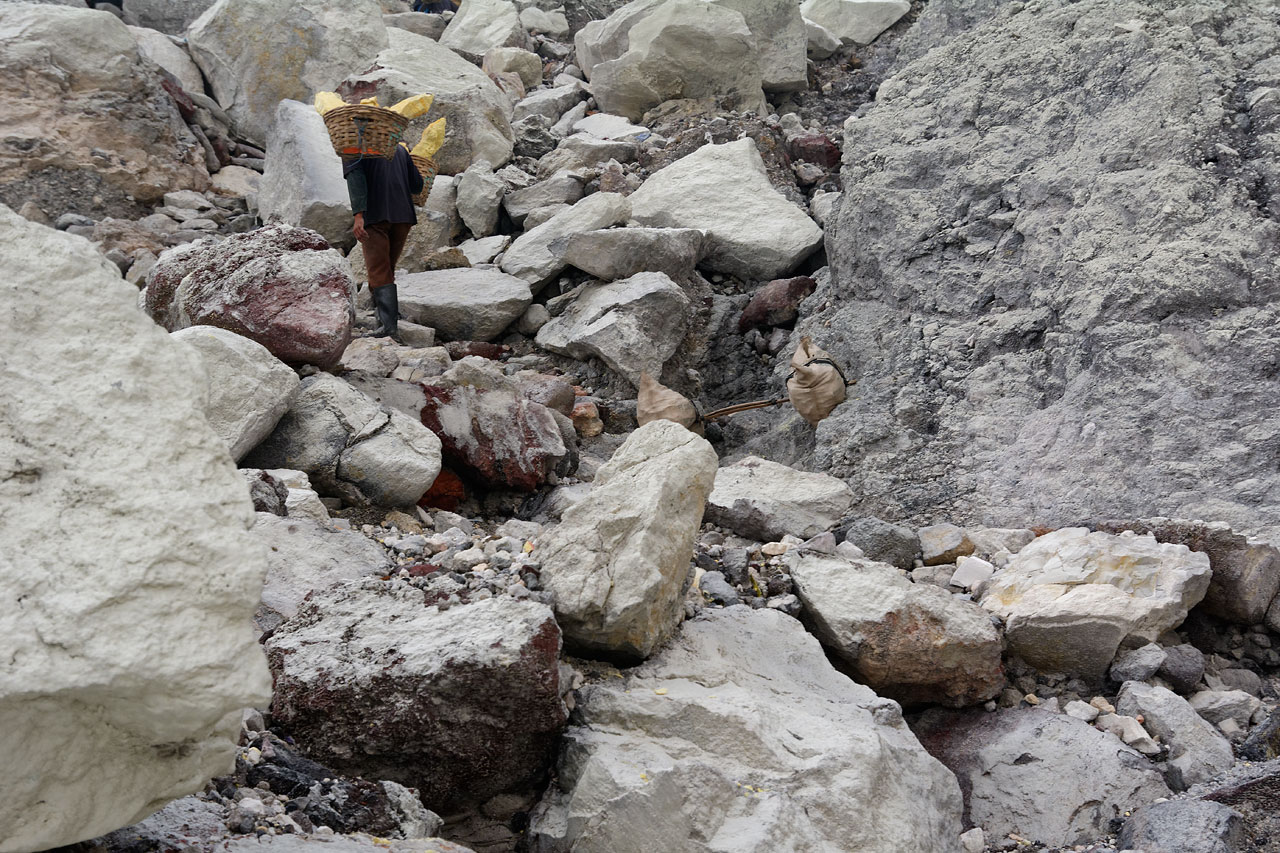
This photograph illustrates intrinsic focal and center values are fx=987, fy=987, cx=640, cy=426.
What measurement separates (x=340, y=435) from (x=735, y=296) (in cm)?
322

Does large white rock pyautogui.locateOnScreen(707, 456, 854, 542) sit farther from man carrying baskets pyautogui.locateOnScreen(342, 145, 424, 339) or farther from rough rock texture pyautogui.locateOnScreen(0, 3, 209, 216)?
rough rock texture pyautogui.locateOnScreen(0, 3, 209, 216)

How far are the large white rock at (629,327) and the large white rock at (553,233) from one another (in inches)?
18.3

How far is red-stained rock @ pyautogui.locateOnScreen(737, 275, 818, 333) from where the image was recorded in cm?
607

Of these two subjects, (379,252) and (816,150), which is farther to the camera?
A: (816,150)

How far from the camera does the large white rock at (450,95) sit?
833 cm

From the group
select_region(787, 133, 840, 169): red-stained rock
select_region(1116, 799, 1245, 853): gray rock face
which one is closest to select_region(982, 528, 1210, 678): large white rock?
select_region(1116, 799, 1245, 853): gray rock face

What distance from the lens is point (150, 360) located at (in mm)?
1479

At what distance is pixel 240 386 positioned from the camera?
3646 mm

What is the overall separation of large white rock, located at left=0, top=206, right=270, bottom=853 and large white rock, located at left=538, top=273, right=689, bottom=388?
166 inches

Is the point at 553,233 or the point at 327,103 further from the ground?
the point at 327,103

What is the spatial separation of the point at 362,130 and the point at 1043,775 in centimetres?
460

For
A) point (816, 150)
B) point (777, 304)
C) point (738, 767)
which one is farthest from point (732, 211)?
point (738, 767)

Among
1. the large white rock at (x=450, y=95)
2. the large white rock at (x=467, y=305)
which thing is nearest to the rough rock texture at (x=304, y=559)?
the large white rock at (x=467, y=305)

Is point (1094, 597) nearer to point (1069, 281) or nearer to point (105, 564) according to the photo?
point (1069, 281)
